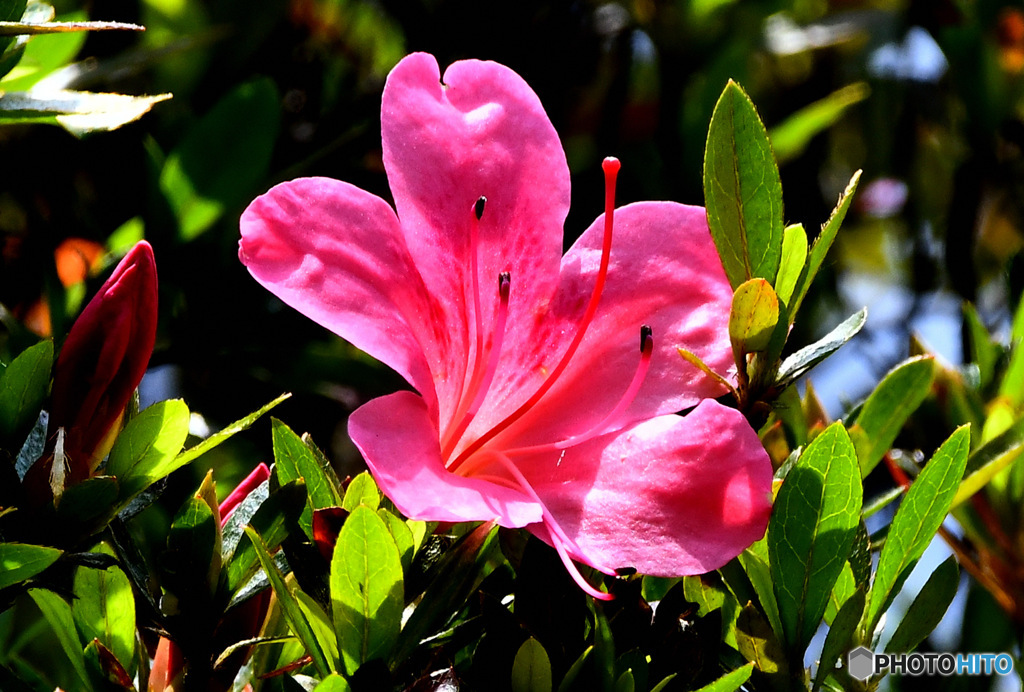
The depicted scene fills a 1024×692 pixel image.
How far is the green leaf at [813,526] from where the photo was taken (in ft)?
2.80

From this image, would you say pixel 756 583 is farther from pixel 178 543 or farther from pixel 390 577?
pixel 178 543

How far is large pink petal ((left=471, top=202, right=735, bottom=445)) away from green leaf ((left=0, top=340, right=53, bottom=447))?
40 centimetres

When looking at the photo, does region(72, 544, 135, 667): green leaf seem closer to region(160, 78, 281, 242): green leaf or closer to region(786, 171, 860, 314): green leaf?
region(786, 171, 860, 314): green leaf

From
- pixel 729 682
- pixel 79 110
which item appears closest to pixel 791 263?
pixel 729 682

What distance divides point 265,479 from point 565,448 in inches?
10.9

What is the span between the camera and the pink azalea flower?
2.71 ft

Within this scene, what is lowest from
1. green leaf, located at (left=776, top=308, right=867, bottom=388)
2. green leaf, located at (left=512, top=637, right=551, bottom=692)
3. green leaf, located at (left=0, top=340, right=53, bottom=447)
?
green leaf, located at (left=512, top=637, right=551, bottom=692)

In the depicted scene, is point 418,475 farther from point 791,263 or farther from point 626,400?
point 791,263

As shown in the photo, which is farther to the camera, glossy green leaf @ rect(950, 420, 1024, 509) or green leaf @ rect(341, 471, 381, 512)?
glossy green leaf @ rect(950, 420, 1024, 509)

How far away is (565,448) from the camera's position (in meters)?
0.93

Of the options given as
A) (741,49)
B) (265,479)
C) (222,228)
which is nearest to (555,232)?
(265,479)

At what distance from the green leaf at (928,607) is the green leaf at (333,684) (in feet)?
1.56

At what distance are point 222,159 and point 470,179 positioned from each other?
31.5 inches

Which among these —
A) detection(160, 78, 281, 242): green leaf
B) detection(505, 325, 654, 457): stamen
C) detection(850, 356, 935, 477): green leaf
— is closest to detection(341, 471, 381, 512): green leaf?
detection(505, 325, 654, 457): stamen
